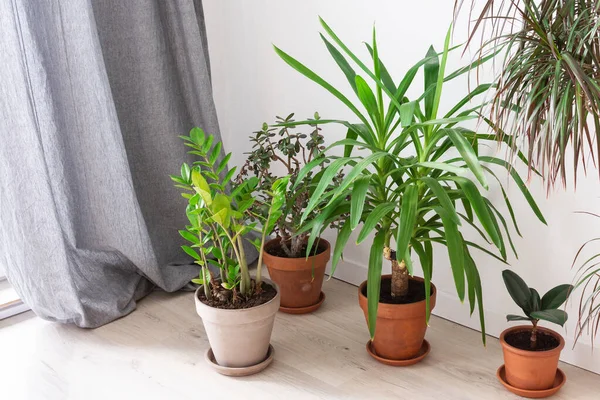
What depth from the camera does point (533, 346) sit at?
197 centimetres

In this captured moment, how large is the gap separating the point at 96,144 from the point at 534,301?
152cm

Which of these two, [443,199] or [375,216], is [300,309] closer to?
[375,216]

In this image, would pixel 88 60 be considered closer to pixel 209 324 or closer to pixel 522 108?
pixel 209 324

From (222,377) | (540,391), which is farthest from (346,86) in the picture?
(540,391)

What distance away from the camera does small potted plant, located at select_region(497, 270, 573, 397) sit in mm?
1923

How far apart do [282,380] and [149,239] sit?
2.57ft

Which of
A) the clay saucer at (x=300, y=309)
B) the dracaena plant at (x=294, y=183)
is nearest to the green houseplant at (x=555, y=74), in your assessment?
the dracaena plant at (x=294, y=183)

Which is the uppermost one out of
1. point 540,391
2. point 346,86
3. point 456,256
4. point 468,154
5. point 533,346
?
point 346,86

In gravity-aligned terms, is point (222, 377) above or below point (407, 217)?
below

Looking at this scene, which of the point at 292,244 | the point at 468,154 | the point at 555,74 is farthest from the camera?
the point at 292,244

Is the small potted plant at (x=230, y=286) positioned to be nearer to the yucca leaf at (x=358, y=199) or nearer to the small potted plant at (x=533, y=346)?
the yucca leaf at (x=358, y=199)

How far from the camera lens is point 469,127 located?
2.24m

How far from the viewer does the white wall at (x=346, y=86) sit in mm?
2113

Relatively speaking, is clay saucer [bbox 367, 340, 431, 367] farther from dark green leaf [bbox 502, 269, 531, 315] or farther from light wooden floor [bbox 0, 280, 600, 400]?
dark green leaf [bbox 502, 269, 531, 315]
